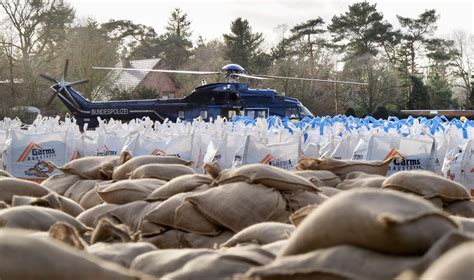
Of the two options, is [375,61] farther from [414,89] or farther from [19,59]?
[19,59]

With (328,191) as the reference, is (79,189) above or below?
below

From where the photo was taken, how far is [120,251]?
2.65m

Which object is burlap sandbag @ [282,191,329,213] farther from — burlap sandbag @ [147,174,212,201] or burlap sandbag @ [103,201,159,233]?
burlap sandbag @ [103,201,159,233]

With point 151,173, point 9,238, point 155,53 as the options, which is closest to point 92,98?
point 155,53

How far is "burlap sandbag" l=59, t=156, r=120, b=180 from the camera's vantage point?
5652 millimetres

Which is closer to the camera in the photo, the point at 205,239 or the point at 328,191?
the point at 205,239

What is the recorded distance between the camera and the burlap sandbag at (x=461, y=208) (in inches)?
163

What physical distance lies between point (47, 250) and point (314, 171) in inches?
125

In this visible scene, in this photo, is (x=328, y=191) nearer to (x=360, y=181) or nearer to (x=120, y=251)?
(x=360, y=181)

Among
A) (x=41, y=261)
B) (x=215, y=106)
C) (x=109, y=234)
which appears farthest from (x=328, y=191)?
(x=215, y=106)

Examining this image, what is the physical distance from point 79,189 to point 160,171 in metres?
0.81

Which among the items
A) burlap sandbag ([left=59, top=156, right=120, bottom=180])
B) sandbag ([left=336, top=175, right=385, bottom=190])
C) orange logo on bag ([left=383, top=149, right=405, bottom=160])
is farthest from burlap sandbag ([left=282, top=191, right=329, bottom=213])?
orange logo on bag ([left=383, top=149, right=405, bottom=160])

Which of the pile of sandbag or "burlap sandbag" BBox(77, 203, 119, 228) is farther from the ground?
the pile of sandbag

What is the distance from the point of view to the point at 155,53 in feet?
234
